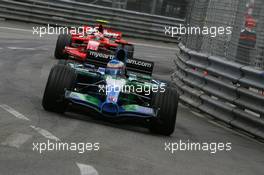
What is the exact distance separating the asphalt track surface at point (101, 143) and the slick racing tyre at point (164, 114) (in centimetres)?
13

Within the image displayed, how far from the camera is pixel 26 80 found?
13055mm

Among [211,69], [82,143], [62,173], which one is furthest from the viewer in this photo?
[211,69]

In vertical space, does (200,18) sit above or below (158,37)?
above

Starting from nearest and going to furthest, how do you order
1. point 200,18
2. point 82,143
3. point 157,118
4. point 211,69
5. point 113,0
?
point 82,143 < point 157,118 < point 211,69 < point 200,18 < point 113,0

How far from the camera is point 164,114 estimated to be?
9.61 meters

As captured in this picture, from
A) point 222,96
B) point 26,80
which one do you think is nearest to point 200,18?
point 222,96

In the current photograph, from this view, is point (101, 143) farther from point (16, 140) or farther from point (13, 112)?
point (13, 112)

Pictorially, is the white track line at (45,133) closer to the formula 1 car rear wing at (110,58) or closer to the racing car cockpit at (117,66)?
the racing car cockpit at (117,66)

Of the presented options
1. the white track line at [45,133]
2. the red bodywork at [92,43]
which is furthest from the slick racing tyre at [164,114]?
the red bodywork at [92,43]

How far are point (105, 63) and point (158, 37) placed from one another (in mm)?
19187

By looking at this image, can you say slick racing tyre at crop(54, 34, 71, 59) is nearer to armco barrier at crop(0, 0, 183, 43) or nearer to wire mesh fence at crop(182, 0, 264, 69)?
wire mesh fence at crop(182, 0, 264, 69)

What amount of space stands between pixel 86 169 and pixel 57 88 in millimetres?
3016

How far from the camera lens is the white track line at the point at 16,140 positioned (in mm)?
7191

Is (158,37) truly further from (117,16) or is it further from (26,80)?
(26,80)
